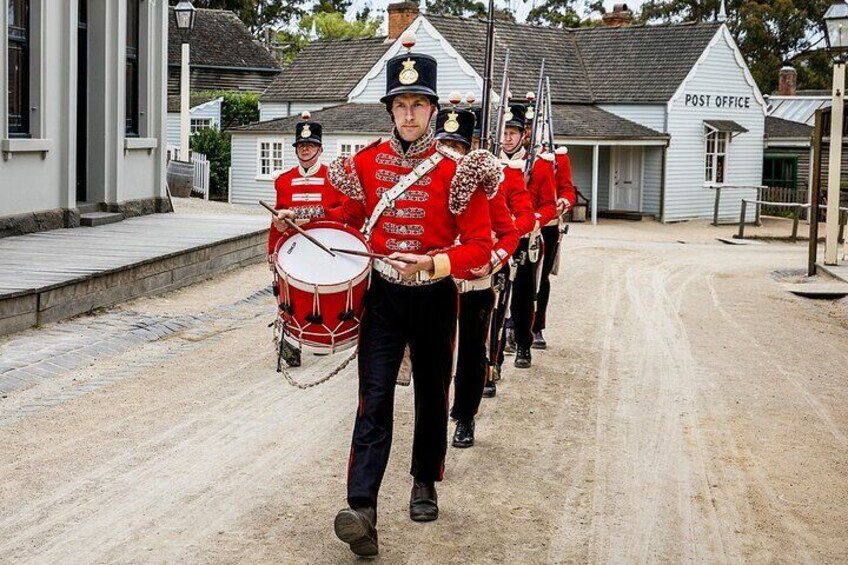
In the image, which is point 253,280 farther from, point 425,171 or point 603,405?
point 425,171

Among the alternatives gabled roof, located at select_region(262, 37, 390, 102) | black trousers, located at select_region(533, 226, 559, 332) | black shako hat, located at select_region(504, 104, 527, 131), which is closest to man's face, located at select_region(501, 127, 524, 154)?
black shako hat, located at select_region(504, 104, 527, 131)

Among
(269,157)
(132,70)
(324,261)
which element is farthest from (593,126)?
(324,261)

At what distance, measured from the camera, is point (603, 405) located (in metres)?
8.76

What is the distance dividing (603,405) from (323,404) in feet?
6.44

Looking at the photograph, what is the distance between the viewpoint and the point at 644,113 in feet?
121

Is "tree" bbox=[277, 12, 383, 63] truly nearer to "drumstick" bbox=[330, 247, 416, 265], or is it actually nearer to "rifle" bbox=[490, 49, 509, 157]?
"rifle" bbox=[490, 49, 509, 157]

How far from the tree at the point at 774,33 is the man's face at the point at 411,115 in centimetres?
5239

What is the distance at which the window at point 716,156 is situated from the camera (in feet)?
125

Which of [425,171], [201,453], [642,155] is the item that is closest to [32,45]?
[201,453]

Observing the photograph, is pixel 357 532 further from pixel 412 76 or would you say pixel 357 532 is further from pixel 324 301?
pixel 412 76

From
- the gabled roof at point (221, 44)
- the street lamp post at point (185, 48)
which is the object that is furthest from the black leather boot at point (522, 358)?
the gabled roof at point (221, 44)

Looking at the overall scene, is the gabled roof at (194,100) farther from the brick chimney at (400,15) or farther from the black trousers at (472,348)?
the black trousers at (472,348)

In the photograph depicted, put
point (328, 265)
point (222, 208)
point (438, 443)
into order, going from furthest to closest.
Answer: point (222, 208)
point (438, 443)
point (328, 265)

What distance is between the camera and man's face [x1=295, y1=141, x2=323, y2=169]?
394 inches
